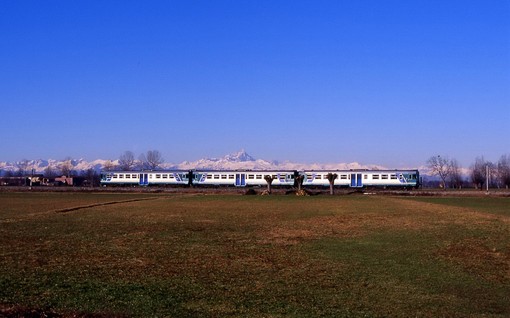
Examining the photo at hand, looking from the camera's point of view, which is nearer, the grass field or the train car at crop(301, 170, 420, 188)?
the grass field

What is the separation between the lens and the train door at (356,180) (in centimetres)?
9094

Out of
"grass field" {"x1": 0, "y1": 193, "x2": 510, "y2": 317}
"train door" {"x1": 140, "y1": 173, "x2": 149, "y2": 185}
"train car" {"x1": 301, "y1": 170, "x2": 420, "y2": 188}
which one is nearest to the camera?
"grass field" {"x1": 0, "y1": 193, "x2": 510, "y2": 317}

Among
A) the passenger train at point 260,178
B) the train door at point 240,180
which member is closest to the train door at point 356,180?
the passenger train at point 260,178

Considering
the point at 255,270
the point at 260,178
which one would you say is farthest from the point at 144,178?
the point at 255,270

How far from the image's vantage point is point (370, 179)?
9044cm

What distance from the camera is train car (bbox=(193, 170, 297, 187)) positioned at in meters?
94.5

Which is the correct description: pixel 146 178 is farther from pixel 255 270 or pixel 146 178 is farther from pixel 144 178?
pixel 255 270

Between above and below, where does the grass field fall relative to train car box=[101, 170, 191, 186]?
below

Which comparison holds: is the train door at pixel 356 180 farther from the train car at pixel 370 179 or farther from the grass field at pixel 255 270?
the grass field at pixel 255 270

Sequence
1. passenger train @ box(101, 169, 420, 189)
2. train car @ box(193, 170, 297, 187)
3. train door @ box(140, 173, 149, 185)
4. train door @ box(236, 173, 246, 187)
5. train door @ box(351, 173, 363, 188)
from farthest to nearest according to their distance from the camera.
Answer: train door @ box(140, 173, 149, 185) < train door @ box(236, 173, 246, 187) < train car @ box(193, 170, 297, 187) < train door @ box(351, 173, 363, 188) < passenger train @ box(101, 169, 420, 189)

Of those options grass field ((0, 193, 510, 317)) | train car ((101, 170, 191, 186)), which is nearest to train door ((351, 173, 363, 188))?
train car ((101, 170, 191, 186))

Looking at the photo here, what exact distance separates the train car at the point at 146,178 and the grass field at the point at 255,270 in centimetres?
7302

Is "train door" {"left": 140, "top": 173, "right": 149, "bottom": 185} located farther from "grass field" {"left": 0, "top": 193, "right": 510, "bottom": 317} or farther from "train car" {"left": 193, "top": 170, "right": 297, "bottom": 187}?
"grass field" {"left": 0, "top": 193, "right": 510, "bottom": 317}

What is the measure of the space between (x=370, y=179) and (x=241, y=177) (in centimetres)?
2075
